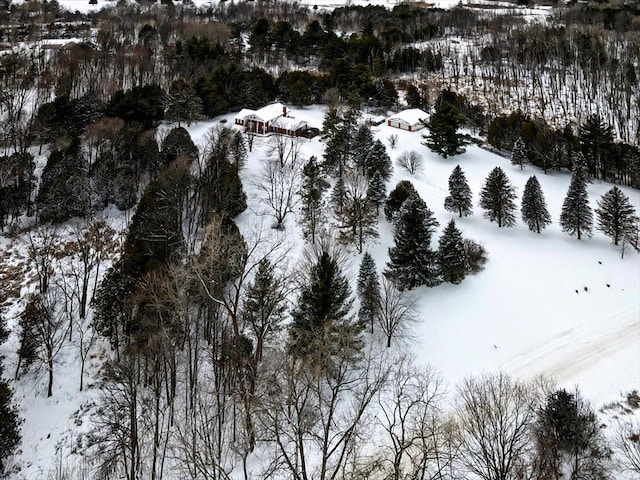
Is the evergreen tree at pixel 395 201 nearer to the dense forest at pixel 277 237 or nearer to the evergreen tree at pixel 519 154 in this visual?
the dense forest at pixel 277 237

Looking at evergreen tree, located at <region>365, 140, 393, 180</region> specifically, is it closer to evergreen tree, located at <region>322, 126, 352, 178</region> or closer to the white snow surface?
evergreen tree, located at <region>322, 126, 352, 178</region>

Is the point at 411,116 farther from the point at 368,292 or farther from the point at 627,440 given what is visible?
the point at 627,440

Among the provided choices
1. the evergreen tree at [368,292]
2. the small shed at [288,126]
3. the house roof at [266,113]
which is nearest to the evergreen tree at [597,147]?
the small shed at [288,126]

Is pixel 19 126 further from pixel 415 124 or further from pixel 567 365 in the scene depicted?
pixel 567 365

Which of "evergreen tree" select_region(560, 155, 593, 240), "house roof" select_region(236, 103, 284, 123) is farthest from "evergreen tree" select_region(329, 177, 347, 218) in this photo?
"house roof" select_region(236, 103, 284, 123)

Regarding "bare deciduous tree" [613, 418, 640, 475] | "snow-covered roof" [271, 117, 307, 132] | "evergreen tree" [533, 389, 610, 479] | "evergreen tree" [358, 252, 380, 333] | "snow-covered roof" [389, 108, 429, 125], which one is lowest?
"bare deciduous tree" [613, 418, 640, 475]

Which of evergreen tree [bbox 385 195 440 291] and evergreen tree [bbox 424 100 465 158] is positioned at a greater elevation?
evergreen tree [bbox 424 100 465 158]

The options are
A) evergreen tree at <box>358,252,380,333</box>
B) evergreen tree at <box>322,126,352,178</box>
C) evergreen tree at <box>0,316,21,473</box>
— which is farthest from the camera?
evergreen tree at <box>322,126,352,178</box>

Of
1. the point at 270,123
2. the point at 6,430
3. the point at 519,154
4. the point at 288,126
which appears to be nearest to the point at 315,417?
the point at 6,430
